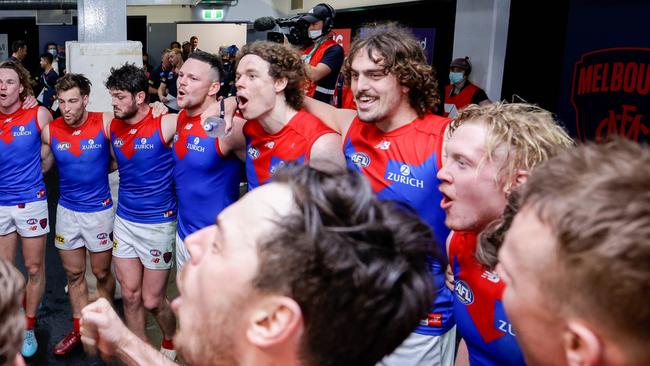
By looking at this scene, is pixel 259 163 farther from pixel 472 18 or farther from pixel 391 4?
pixel 391 4

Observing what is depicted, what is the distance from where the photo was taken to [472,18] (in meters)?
5.99

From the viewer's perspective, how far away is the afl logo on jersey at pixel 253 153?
3047mm

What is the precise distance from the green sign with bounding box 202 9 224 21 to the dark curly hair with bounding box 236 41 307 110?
10.2 metres

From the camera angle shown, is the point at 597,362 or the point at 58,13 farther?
the point at 58,13

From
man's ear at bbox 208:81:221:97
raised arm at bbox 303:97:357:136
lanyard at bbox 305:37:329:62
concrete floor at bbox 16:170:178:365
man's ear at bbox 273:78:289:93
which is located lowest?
concrete floor at bbox 16:170:178:365

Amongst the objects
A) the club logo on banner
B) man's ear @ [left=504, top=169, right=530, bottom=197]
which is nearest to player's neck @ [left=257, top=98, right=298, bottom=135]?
man's ear @ [left=504, top=169, right=530, bottom=197]

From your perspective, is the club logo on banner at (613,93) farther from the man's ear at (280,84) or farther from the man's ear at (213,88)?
the man's ear at (213,88)

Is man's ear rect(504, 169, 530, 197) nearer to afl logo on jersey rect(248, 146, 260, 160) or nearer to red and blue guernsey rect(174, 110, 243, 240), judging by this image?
afl logo on jersey rect(248, 146, 260, 160)

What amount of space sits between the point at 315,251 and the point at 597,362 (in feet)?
1.53

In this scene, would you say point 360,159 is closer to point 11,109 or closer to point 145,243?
point 145,243

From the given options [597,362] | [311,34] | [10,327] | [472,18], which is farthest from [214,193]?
[472,18]

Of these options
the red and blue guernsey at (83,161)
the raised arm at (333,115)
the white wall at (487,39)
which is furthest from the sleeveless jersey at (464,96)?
the red and blue guernsey at (83,161)

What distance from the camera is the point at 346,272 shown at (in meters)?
1.00

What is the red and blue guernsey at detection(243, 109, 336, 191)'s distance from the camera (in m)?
2.91
